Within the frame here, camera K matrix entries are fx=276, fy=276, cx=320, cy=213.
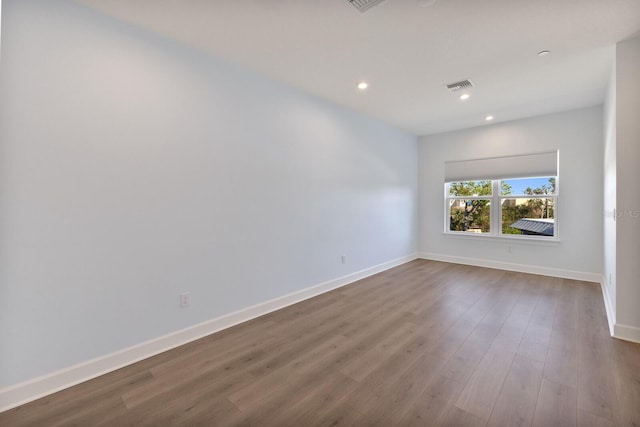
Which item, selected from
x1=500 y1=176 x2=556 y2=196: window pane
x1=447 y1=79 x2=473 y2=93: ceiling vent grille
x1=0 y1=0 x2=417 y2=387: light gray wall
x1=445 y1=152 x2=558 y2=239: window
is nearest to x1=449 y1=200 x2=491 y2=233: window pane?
x1=445 y1=152 x2=558 y2=239: window

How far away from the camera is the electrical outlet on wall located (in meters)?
2.47

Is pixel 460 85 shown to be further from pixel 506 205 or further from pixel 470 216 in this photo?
pixel 470 216

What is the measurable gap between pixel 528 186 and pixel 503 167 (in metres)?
0.52

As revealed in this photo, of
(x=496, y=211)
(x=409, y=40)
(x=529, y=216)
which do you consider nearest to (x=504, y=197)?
(x=496, y=211)

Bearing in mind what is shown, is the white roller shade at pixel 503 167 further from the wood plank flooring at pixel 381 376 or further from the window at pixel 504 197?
the wood plank flooring at pixel 381 376

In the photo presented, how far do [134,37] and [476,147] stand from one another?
546cm

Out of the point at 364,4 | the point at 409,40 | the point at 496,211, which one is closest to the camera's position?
the point at 364,4

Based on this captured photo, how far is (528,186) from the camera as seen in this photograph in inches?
192

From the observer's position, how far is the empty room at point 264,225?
5.70 feet

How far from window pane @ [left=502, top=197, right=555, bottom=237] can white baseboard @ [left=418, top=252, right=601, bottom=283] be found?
0.59 m

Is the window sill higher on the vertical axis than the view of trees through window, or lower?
lower

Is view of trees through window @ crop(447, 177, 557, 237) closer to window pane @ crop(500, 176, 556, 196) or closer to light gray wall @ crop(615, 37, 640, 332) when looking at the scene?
window pane @ crop(500, 176, 556, 196)

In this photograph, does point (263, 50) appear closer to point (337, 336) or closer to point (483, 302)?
point (337, 336)

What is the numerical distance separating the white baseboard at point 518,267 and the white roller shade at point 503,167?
1.58 meters
